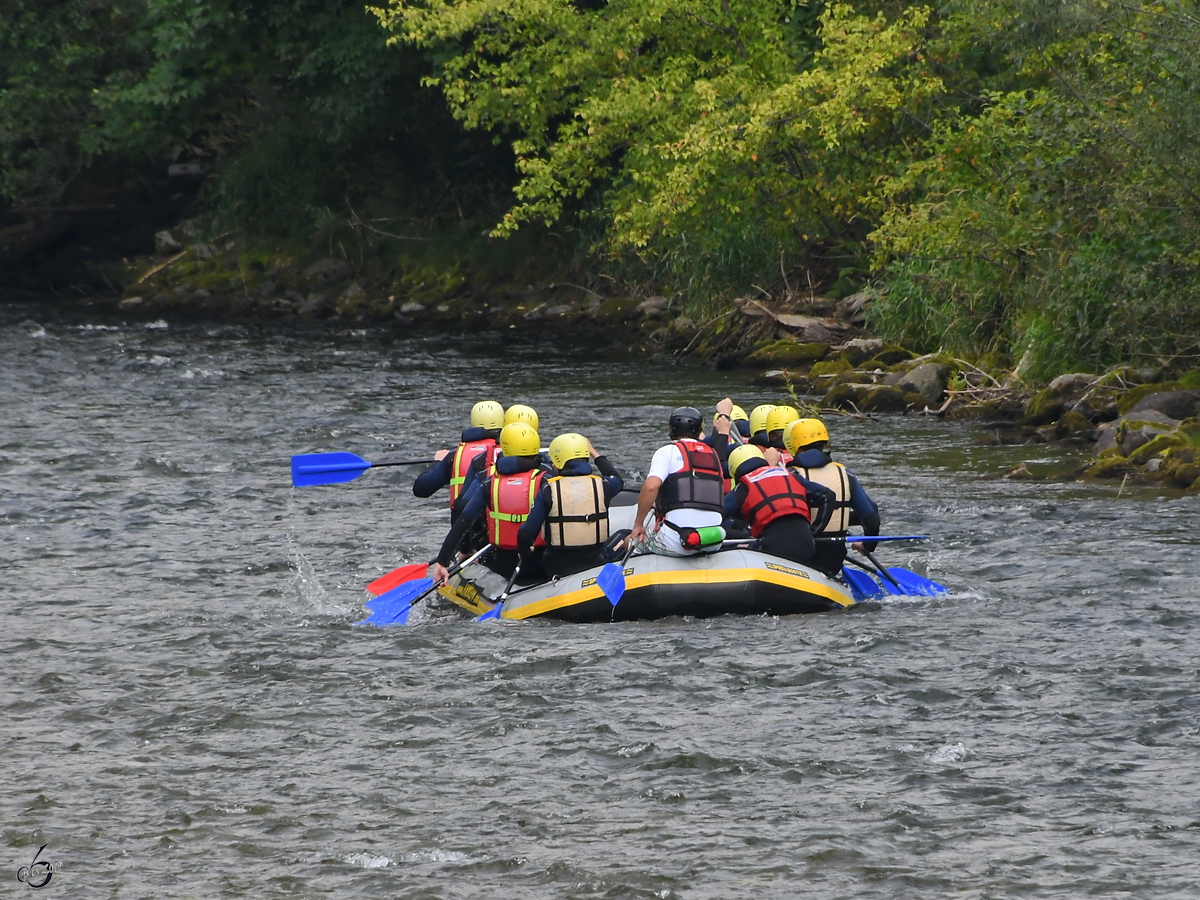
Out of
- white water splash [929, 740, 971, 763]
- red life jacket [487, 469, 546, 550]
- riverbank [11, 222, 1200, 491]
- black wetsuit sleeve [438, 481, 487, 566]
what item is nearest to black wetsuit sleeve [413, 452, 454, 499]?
black wetsuit sleeve [438, 481, 487, 566]

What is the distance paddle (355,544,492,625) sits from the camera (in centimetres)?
1012

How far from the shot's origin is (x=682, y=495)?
977 cm

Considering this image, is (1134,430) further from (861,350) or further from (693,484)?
(693,484)

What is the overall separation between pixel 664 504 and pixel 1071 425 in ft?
24.5

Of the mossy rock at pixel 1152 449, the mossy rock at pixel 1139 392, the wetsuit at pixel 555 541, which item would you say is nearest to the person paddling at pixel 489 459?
the wetsuit at pixel 555 541

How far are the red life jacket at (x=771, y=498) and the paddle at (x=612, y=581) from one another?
2.98 feet

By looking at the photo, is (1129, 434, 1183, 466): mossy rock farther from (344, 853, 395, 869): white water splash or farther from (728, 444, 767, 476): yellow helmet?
(344, 853, 395, 869): white water splash

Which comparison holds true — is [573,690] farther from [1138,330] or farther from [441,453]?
[1138,330]

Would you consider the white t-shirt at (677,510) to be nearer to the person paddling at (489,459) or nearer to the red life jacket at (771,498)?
the red life jacket at (771,498)

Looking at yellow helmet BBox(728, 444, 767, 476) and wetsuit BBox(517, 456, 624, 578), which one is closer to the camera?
wetsuit BBox(517, 456, 624, 578)

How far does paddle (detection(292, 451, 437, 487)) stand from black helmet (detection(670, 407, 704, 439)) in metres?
2.67

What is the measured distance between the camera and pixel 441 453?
11.3m

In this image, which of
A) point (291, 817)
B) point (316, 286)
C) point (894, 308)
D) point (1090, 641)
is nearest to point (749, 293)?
point (894, 308)

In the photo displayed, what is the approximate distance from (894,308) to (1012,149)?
2970mm
